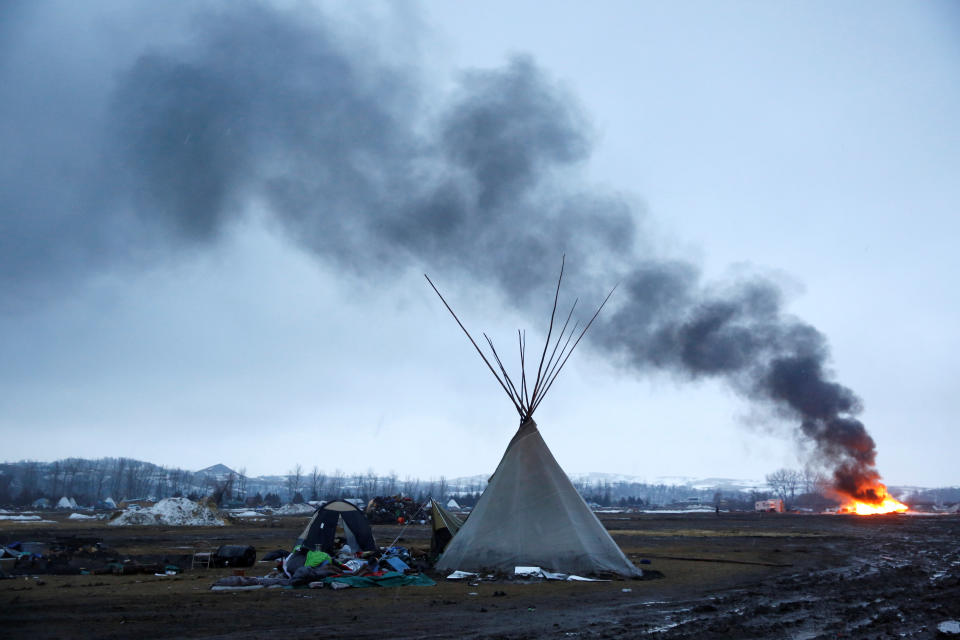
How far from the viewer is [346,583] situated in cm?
1187

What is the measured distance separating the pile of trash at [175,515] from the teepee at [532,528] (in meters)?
32.2

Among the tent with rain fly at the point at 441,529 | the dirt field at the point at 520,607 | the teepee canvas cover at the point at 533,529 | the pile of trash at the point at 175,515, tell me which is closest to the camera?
the dirt field at the point at 520,607

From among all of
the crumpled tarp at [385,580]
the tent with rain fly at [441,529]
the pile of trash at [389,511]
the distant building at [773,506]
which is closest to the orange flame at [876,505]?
the distant building at [773,506]

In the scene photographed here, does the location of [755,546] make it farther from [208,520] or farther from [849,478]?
[208,520]

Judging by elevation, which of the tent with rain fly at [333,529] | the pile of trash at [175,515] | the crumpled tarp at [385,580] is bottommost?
the pile of trash at [175,515]

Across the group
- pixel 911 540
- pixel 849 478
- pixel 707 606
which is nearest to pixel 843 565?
pixel 707 606

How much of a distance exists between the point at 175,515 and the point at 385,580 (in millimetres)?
35550

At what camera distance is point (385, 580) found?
12.2m

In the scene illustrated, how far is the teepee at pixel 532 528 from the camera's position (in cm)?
1305

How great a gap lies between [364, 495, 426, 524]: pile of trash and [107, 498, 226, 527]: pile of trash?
10.1 meters

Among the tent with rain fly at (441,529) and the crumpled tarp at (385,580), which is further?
the tent with rain fly at (441,529)

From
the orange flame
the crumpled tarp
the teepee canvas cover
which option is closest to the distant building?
the orange flame

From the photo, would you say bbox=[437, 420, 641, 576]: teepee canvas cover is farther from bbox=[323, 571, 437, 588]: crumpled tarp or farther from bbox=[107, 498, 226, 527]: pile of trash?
bbox=[107, 498, 226, 527]: pile of trash

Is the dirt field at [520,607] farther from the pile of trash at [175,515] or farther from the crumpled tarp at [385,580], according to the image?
the pile of trash at [175,515]
